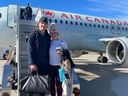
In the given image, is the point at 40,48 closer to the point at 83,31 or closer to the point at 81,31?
the point at 81,31

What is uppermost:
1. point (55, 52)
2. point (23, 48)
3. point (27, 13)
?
point (27, 13)

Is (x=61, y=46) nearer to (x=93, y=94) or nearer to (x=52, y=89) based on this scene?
(x=52, y=89)

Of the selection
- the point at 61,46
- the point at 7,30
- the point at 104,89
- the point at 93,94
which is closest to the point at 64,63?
the point at 61,46

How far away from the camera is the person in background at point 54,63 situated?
22.5 ft

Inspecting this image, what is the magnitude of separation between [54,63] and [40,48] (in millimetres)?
462

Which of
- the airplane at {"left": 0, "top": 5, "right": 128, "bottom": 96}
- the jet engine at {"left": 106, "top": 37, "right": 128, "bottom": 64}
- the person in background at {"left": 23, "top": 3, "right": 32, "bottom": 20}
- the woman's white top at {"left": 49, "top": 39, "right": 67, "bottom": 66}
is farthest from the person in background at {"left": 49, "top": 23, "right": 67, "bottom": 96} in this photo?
the jet engine at {"left": 106, "top": 37, "right": 128, "bottom": 64}

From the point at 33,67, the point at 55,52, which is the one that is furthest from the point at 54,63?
the point at 33,67

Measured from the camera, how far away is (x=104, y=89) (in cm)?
1057

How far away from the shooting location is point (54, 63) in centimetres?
690

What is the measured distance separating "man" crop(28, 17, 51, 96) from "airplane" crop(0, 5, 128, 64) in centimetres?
903

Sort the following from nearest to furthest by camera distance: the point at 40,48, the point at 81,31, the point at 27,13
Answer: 1. the point at 40,48
2. the point at 27,13
3. the point at 81,31

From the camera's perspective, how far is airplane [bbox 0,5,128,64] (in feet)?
55.5

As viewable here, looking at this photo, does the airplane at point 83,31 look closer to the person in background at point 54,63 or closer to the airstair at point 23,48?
the airstair at point 23,48

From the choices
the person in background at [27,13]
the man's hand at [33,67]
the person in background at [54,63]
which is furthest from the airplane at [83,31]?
the man's hand at [33,67]
